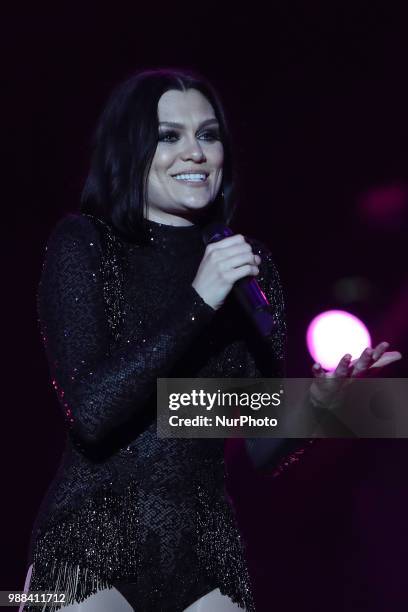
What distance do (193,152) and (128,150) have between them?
11cm

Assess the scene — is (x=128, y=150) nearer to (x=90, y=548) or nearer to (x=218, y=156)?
(x=218, y=156)

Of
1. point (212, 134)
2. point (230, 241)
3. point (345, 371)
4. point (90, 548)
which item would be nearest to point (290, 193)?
point (212, 134)

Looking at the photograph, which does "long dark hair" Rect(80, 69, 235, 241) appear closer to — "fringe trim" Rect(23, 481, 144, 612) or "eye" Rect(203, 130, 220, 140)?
"eye" Rect(203, 130, 220, 140)

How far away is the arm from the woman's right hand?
2cm

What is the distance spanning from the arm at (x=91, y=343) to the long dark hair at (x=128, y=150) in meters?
0.10

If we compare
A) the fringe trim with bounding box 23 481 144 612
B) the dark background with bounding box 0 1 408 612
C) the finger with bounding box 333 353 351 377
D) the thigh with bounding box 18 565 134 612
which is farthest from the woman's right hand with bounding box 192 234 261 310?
the dark background with bounding box 0 1 408 612

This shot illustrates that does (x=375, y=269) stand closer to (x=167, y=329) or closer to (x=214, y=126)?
(x=214, y=126)

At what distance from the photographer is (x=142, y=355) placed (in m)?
1.13

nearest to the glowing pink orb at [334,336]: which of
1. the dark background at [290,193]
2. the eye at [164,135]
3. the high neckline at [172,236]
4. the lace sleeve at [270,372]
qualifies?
the dark background at [290,193]

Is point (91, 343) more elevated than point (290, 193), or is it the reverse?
point (290, 193)

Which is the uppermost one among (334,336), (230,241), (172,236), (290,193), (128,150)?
(290,193)

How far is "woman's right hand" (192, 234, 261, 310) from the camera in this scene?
1.12 metres

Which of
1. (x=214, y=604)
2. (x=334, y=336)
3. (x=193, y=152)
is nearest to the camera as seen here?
(x=214, y=604)

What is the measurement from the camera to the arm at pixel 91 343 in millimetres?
1130
